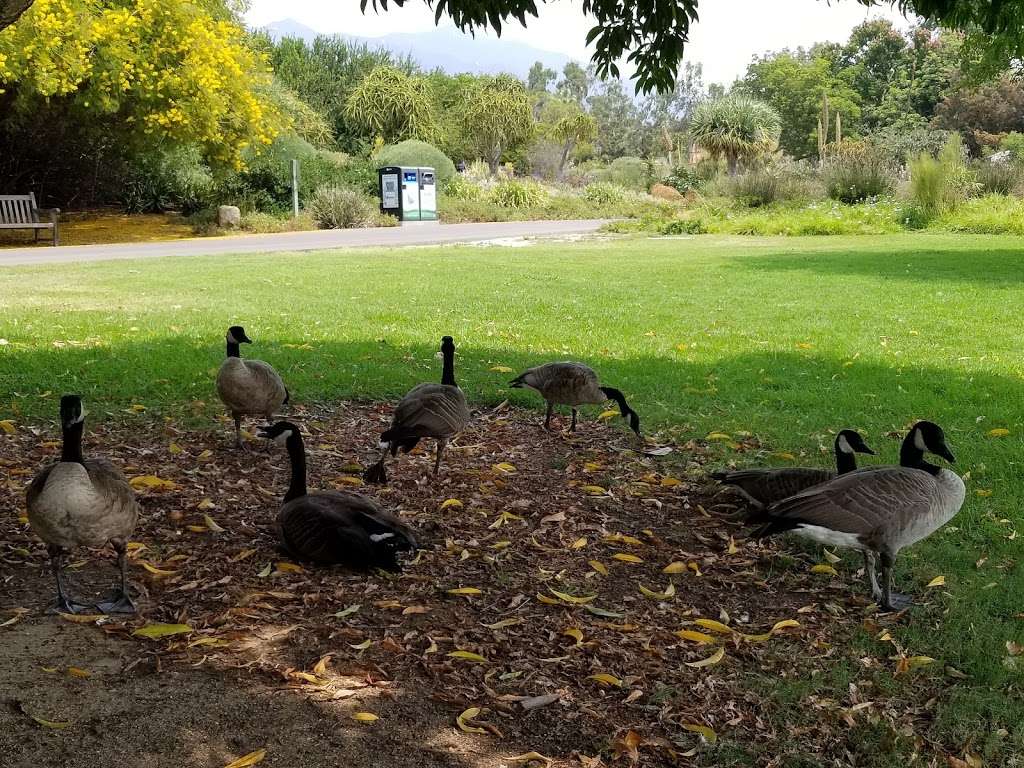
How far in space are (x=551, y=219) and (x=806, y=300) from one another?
26.3m

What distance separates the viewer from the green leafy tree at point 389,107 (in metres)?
48.6

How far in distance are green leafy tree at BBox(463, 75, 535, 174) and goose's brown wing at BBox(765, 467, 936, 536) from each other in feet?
165

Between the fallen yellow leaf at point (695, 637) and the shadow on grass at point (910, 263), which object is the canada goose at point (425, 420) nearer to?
the fallen yellow leaf at point (695, 637)

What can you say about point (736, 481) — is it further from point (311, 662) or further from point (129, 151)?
point (129, 151)

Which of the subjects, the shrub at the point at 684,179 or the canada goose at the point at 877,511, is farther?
the shrub at the point at 684,179

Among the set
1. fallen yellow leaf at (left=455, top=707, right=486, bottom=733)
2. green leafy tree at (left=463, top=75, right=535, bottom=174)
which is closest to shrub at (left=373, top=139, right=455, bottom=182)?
green leafy tree at (left=463, top=75, right=535, bottom=174)

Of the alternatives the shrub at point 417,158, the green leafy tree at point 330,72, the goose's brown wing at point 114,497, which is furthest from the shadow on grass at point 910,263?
the green leafy tree at point 330,72

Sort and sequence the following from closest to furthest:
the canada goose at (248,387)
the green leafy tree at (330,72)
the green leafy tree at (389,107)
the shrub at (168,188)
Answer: the canada goose at (248,387) → the shrub at (168,188) → the green leafy tree at (389,107) → the green leafy tree at (330,72)

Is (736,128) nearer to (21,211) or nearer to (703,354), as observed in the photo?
(21,211)

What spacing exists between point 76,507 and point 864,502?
142 inches

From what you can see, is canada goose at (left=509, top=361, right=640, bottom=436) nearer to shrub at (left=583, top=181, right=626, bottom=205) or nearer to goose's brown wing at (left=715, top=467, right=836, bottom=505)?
goose's brown wing at (left=715, top=467, right=836, bottom=505)

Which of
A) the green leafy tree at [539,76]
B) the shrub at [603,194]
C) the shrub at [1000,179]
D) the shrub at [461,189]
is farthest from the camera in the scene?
the green leafy tree at [539,76]

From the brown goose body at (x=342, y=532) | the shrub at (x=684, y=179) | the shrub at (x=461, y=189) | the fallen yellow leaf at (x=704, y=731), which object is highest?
the shrub at (x=684, y=179)

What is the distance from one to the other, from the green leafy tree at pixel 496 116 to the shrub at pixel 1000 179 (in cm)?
2793
